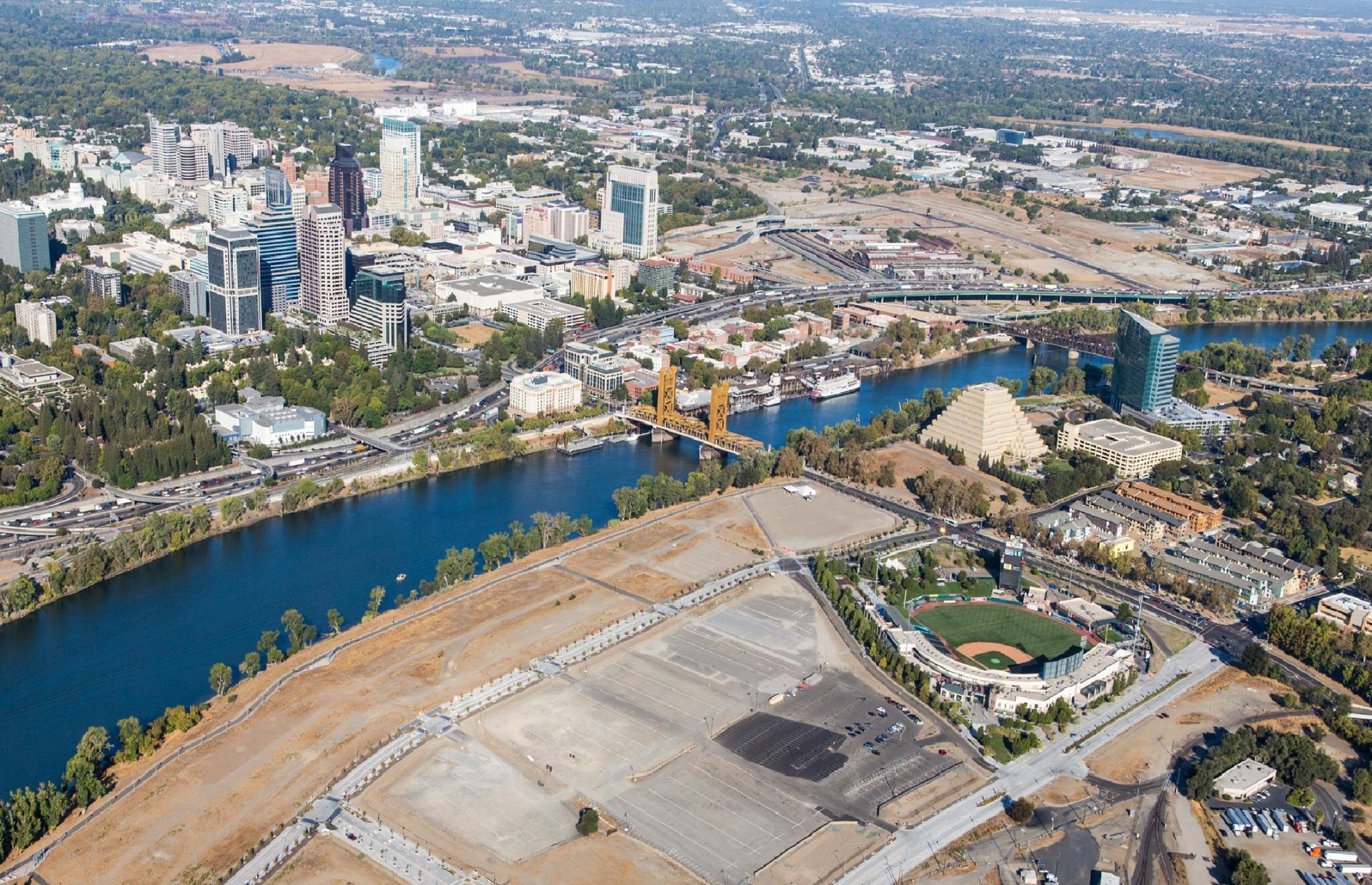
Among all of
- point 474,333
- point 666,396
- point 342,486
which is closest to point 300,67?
point 474,333

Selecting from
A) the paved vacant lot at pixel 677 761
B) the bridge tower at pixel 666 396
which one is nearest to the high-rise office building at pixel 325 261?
the bridge tower at pixel 666 396

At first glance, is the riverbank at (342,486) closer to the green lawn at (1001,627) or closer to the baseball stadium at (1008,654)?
the baseball stadium at (1008,654)

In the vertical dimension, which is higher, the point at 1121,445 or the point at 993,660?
the point at 1121,445

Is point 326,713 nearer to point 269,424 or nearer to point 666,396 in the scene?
point 269,424

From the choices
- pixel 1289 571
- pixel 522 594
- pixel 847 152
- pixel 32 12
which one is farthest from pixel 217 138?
pixel 32 12

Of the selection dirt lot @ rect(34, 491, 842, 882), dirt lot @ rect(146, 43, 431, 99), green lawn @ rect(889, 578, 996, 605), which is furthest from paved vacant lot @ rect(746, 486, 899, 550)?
dirt lot @ rect(146, 43, 431, 99)

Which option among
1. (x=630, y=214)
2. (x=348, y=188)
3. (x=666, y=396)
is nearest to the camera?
(x=666, y=396)

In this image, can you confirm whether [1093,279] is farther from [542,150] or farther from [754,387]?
[542,150]

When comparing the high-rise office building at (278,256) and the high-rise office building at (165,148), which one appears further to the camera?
the high-rise office building at (165,148)

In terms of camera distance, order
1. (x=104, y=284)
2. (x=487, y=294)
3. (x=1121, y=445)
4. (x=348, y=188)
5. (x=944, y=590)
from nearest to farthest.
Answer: (x=944, y=590) → (x=1121, y=445) → (x=104, y=284) → (x=487, y=294) → (x=348, y=188)
